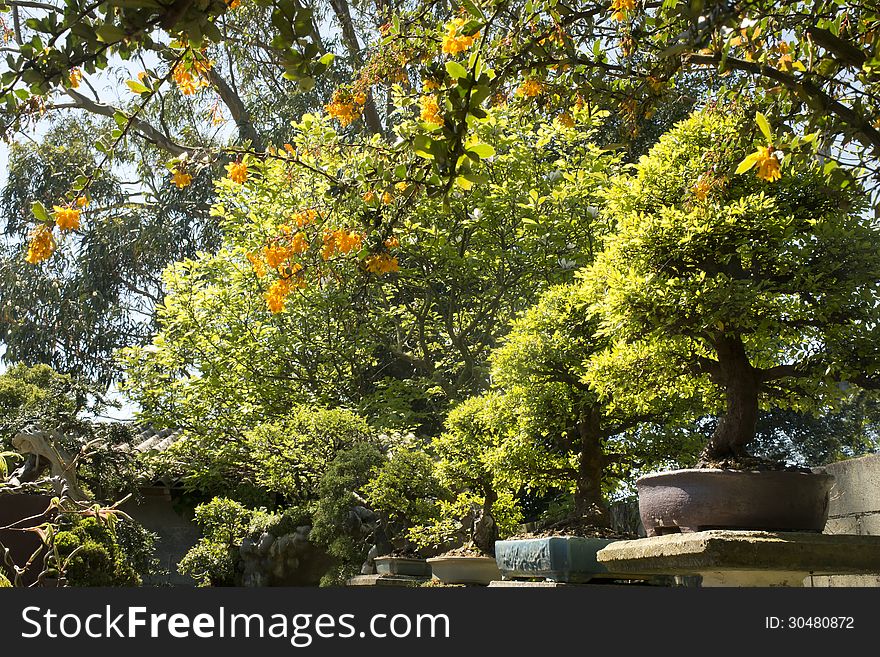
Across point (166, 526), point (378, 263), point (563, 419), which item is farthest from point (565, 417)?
point (166, 526)

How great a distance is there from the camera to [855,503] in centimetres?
407

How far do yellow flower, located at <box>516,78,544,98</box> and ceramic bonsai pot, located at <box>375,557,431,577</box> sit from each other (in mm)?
4120

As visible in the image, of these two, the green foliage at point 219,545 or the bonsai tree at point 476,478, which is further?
the green foliage at point 219,545

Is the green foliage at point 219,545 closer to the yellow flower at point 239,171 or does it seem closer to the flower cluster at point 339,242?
the yellow flower at point 239,171

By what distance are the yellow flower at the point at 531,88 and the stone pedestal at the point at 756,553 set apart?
178 cm

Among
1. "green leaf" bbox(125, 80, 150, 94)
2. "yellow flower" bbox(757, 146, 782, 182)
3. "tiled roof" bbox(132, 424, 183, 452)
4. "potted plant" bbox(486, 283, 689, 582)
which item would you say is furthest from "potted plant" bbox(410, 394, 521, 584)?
"tiled roof" bbox(132, 424, 183, 452)

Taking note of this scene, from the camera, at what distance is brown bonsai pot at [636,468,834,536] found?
3.01 meters

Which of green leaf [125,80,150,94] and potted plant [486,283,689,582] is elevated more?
green leaf [125,80,150,94]

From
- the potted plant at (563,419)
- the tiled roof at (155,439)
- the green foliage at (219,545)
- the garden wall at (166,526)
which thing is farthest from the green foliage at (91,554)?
the garden wall at (166,526)

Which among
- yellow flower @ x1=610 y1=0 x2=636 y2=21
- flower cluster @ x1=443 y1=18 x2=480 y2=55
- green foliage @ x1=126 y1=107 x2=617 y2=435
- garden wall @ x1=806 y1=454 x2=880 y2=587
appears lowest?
garden wall @ x1=806 y1=454 x2=880 y2=587

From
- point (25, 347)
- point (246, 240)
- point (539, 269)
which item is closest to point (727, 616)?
point (539, 269)

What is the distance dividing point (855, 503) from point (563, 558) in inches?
56.0

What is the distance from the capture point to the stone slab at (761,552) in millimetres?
2750

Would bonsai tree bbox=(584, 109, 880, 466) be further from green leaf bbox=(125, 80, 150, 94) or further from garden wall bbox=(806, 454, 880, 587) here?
green leaf bbox=(125, 80, 150, 94)
